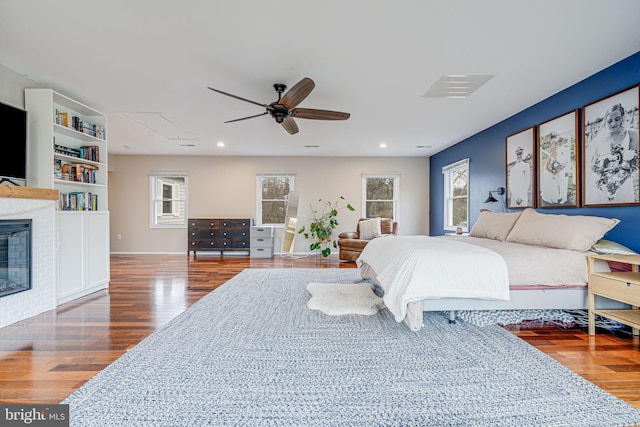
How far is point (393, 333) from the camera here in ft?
7.91

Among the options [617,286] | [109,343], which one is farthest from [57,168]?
[617,286]

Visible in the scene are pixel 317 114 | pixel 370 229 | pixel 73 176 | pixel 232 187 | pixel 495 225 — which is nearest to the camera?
pixel 317 114

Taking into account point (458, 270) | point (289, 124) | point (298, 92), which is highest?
point (298, 92)

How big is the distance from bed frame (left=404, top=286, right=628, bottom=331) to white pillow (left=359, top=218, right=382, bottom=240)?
362 cm

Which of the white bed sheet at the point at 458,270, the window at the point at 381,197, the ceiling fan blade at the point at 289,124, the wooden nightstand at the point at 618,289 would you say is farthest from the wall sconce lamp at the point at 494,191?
the ceiling fan blade at the point at 289,124

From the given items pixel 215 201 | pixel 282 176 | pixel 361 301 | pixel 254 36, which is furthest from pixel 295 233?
pixel 254 36

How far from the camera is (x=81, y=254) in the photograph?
140 inches

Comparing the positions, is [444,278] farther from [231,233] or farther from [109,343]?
[231,233]

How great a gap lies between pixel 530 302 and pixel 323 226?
4.90 m

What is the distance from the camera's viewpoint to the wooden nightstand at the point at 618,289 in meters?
2.11

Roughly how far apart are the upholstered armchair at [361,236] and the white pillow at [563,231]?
3.00 m

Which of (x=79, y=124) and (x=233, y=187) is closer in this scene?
(x=79, y=124)

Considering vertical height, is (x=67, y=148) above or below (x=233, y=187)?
above

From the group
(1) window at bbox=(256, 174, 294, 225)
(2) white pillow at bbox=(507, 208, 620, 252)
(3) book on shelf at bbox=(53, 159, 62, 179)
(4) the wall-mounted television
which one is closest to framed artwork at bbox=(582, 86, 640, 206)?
(2) white pillow at bbox=(507, 208, 620, 252)
